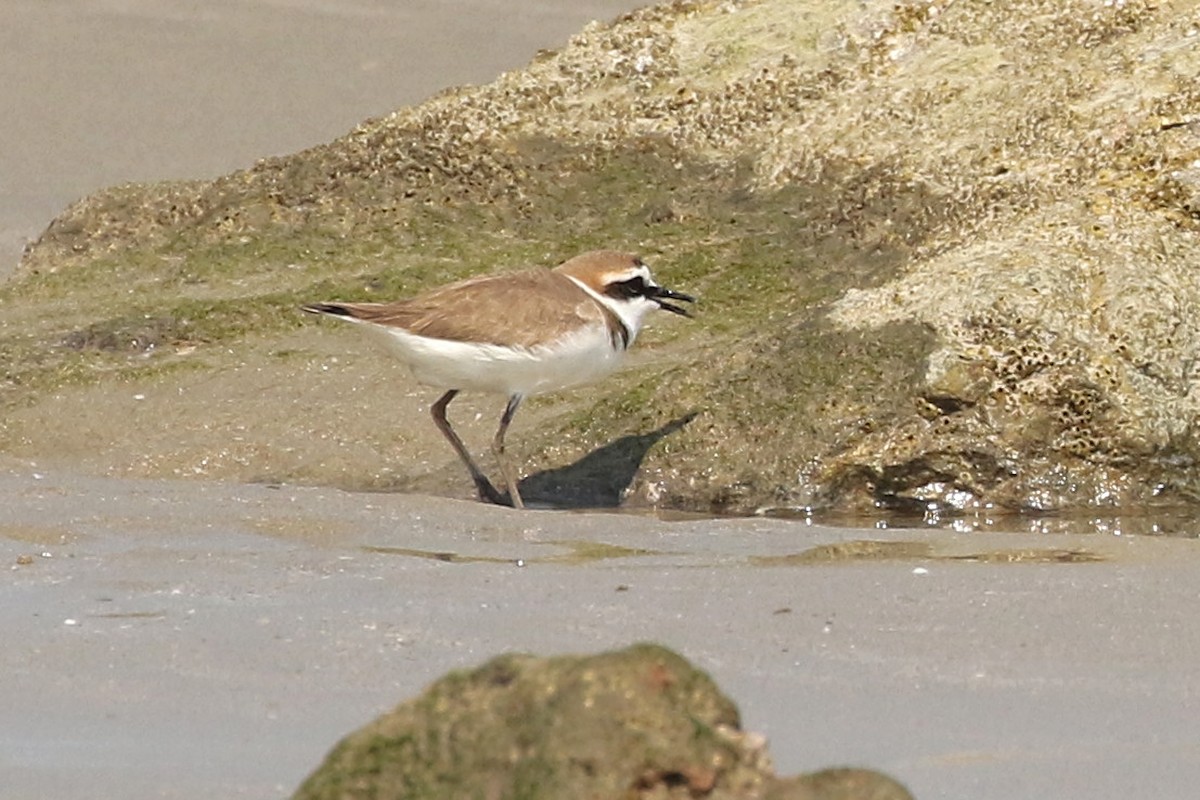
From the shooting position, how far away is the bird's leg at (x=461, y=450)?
830cm

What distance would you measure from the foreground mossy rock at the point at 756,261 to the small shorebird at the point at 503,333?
11.0 inches

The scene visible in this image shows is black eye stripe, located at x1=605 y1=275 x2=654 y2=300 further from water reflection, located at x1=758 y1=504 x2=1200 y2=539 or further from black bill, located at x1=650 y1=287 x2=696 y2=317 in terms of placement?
water reflection, located at x1=758 y1=504 x2=1200 y2=539

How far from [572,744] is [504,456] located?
549 cm

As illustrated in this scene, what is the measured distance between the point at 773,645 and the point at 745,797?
190 cm

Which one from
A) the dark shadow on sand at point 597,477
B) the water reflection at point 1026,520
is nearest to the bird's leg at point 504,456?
the dark shadow on sand at point 597,477

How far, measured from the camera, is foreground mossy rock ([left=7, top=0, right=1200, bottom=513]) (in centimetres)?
791

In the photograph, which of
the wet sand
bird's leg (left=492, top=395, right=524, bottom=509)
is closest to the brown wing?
bird's leg (left=492, top=395, right=524, bottom=509)

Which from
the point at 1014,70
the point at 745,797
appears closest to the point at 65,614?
the point at 745,797

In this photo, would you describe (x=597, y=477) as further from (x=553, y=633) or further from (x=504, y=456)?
(x=553, y=633)

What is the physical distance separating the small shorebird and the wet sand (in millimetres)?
1041

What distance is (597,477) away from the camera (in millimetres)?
8383

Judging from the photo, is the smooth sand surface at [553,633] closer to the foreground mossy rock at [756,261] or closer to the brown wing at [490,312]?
the foreground mossy rock at [756,261]

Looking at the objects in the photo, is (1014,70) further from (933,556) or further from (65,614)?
(65,614)

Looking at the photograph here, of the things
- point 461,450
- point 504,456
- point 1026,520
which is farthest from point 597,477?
point 1026,520
